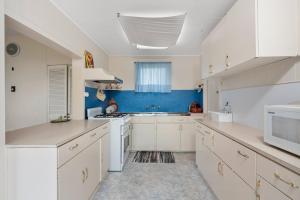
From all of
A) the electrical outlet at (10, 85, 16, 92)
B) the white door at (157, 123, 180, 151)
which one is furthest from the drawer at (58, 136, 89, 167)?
the white door at (157, 123, 180, 151)

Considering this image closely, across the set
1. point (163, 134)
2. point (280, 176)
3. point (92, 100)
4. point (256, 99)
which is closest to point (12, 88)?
point (92, 100)

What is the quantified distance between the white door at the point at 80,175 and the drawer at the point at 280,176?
4.59 feet

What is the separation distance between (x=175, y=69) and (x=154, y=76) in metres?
0.55

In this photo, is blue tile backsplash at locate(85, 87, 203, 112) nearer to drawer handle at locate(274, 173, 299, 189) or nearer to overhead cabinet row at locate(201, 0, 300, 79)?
overhead cabinet row at locate(201, 0, 300, 79)

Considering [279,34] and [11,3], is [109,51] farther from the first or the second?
[279,34]

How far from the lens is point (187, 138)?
13.7 ft

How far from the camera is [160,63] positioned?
4.58 metres

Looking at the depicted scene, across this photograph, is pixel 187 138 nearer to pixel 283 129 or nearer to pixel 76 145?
pixel 76 145

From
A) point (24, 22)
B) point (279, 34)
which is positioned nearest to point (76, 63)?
point (24, 22)

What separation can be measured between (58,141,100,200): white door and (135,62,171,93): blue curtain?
2.37 m

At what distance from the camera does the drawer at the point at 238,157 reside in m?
1.33

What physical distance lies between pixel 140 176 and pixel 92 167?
3.15 feet

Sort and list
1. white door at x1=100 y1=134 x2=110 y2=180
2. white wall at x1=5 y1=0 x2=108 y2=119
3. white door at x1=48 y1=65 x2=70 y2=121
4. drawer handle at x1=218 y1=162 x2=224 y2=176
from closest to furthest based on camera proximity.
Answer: white wall at x1=5 y1=0 x2=108 y2=119, drawer handle at x1=218 y1=162 x2=224 y2=176, white door at x1=100 y1=134 x2=110 y2=180, white door at x1=48 y1=65 x2=70 y2=121

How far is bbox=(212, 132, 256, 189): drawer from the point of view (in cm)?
133
